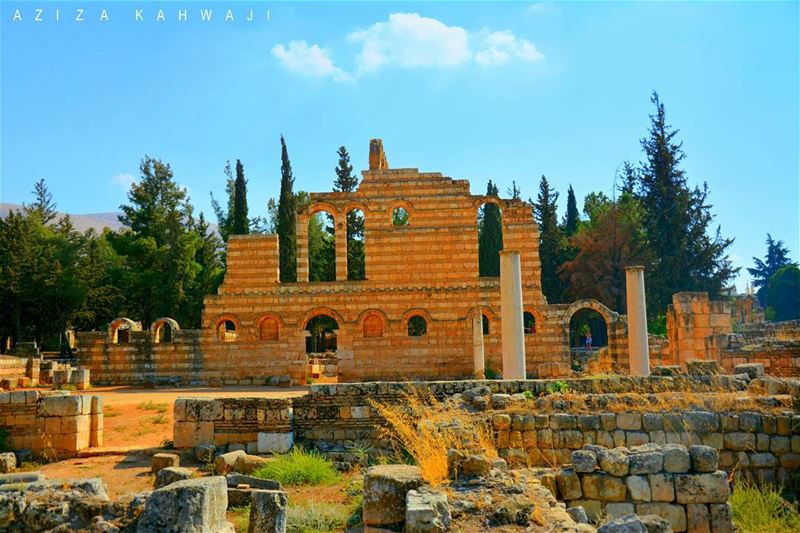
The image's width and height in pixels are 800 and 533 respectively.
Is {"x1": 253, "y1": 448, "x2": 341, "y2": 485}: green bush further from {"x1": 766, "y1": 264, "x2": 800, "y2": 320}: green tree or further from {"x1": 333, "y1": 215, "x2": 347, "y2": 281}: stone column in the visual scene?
{"x1": 766, "y1": 264, "x2": 800, "y2": 320}: green tree

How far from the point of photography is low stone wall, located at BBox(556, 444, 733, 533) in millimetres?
6219

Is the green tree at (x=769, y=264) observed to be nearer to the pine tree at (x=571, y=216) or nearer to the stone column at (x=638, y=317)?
the pine tree at (x=571, y=216)

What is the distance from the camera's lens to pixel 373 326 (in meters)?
25.1

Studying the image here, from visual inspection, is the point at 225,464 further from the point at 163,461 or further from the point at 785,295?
the point at 785,295

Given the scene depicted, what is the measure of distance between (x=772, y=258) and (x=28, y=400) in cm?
6619

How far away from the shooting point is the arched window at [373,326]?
981 inches

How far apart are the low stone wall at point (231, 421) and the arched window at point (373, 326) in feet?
45.7

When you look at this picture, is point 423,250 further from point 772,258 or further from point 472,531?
point 772,258

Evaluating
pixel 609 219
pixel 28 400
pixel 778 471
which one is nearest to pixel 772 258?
pixel 609 219

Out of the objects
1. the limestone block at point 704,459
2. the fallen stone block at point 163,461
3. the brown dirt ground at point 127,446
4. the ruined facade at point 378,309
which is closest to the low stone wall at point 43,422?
the brown dirt ground at point 127,446

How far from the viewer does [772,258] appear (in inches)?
2425

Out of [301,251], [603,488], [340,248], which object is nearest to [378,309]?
[340,248]

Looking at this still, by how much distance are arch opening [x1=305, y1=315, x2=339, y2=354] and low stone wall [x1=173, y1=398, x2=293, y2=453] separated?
78.4 feet

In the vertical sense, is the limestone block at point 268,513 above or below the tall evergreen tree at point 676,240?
below
